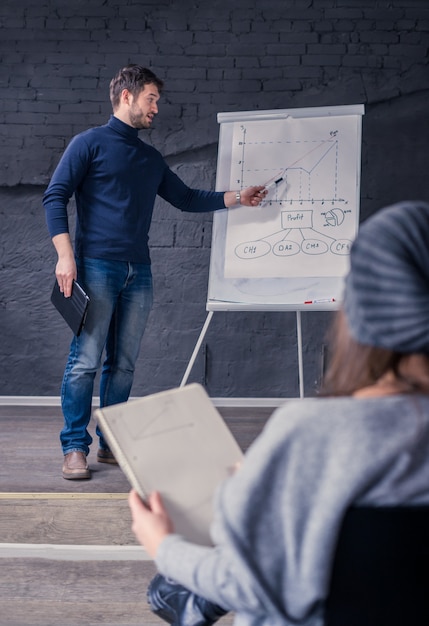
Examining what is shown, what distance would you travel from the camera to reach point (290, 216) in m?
3.26

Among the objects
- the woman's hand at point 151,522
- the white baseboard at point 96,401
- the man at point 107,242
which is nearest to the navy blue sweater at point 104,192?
the man at point 107,242

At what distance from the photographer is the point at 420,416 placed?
708 mm

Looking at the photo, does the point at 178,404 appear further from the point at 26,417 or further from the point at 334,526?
the point at 26,417

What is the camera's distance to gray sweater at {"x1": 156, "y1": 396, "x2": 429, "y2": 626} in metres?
0.69

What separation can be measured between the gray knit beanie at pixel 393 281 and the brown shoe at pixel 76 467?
2.09 m

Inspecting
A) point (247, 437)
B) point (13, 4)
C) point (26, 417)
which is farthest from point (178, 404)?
point (13, 4)

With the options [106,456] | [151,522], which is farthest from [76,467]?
[151,522]

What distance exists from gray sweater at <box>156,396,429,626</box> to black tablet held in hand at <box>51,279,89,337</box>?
1827 millimetres

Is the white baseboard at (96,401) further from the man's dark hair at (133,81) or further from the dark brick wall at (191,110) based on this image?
the man's dark hair at (133,81)

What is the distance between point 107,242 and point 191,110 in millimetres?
1618

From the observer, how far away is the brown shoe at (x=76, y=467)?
267 cm

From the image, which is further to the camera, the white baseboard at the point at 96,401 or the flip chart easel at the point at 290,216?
the white baseboard at the point at 96,401

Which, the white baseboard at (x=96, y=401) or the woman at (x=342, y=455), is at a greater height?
the woman at (x=342, y=455)

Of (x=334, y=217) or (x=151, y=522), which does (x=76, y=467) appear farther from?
(x=151, y=522)
